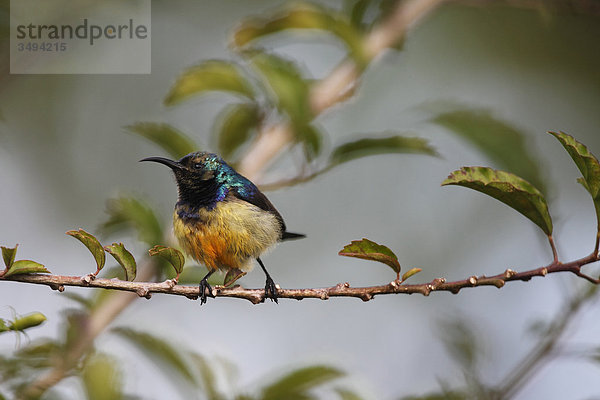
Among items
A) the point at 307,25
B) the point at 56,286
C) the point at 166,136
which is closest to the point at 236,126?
the point at 166,136

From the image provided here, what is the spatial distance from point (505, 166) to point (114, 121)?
6.62m

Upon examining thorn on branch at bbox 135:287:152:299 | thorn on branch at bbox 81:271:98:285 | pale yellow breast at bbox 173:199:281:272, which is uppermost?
pale yellow breast at bbox 173:199:281:272

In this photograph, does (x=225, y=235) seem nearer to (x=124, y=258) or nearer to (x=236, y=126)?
(x=236, y=126)

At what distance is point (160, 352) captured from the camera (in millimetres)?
2979

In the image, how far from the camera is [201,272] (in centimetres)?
334

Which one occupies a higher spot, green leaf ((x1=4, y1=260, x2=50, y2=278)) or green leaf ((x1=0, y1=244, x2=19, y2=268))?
green leaf ((x1=0, y1=244, x2=19, y2=268))

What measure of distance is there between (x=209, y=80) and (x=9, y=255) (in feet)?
6.44

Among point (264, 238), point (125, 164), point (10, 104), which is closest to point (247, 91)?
point (264, 238)

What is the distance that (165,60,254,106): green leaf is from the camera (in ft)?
11.9

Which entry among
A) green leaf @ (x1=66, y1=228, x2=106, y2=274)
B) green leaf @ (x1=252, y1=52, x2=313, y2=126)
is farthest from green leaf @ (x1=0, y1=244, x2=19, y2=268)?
green leaf @ (x1=252, y1=52, x2=313, y2=126)

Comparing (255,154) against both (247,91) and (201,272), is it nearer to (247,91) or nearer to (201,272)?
(247,91)

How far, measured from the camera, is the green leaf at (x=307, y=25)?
11.8 ft

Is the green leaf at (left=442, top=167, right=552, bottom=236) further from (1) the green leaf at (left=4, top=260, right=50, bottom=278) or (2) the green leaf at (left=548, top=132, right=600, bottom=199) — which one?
(1) the green leaf at (left=4, top=260, right=50, bottom=278)

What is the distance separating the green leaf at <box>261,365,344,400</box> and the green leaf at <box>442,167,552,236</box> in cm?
114
